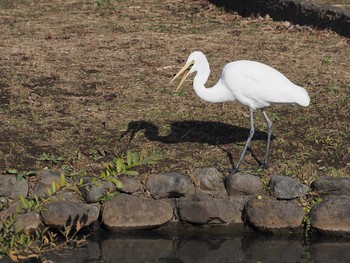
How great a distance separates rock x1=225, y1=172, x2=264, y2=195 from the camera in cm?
735

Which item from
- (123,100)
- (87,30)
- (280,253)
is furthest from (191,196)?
(87,30)

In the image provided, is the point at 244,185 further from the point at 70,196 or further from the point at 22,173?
the point at 22,173

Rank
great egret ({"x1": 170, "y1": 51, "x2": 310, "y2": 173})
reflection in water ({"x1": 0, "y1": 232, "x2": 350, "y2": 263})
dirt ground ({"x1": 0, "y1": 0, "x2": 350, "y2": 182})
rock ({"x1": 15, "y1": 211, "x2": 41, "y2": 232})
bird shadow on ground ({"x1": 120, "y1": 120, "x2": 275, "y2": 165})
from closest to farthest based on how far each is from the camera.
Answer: reflection in water ({"x1": 0, "y1": 232, "x2": 350, "y2": 263})
rock ({"x1": 15, "y1": 211, "x2": 41, "y2": 232})
great egret ({"x1": 170, "y1": 51, "x2": 310, "y2": 173})
dirt ground ({"x1": 0, "y1": 0, "x2": 350, "y2": 182})
bird shadow on ground ({"x1": 120, "y1": 120, "x2": 275, "y2": 165})

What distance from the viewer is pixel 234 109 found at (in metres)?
9.07

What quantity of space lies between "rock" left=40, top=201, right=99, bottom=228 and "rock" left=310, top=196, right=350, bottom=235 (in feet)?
5.97

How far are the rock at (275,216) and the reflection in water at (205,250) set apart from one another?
0.29 ft

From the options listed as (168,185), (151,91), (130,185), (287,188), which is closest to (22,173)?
(130,185)

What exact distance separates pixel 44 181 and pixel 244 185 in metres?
1.66

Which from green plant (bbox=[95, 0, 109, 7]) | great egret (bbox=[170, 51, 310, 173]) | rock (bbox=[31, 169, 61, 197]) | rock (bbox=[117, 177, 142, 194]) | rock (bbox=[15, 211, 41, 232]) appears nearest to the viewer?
rock (bbox=[15, 211, 41, 232])

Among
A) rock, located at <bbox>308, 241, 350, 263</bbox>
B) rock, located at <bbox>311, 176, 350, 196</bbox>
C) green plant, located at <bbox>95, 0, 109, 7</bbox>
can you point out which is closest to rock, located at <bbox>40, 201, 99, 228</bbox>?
rock, located at <bbox>308, 241, 350, 263</bbox>

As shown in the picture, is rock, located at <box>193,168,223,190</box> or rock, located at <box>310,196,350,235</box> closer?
rock, located at <box>310,196,350,235</box>

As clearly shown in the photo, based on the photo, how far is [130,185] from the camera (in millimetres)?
7332

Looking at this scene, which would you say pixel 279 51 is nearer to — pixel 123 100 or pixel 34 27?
pixel 123 100

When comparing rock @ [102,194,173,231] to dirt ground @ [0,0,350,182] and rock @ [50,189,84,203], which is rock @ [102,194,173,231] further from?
dirt ground @ [0,0,350,182]
